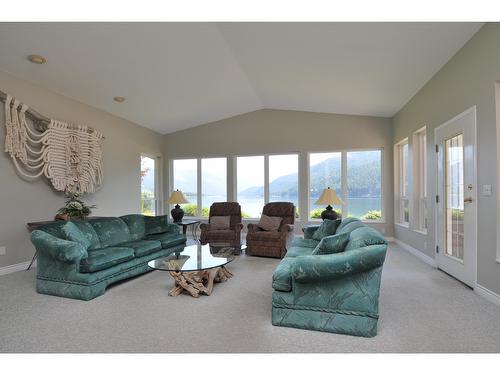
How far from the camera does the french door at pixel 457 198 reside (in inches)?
127

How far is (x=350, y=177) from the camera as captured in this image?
6637 millimetres

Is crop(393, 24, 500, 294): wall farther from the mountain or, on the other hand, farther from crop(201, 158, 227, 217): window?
crop(201, 158, 227, 217): window

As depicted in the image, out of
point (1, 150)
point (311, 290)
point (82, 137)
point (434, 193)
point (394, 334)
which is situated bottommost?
point (394, 334)

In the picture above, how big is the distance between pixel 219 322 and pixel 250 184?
508 cm

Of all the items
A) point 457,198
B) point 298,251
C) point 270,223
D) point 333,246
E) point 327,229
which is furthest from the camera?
point 270,223

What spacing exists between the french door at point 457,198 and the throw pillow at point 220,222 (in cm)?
353

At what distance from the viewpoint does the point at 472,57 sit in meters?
3.17

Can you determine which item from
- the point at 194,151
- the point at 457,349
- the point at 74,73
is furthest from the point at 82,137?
the point at 457,349

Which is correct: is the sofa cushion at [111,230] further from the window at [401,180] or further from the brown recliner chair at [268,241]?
the window at [401,180]

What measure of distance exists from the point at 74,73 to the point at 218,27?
227 centimetres

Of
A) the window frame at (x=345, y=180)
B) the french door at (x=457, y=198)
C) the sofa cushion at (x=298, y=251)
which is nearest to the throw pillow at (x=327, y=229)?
the sofa cushion at (x=298, y=251)

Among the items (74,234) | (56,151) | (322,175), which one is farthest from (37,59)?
(322,175)

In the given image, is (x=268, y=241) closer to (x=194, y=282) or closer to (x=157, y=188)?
(x=194, y=282)

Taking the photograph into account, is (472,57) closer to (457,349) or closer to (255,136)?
(457,349)
